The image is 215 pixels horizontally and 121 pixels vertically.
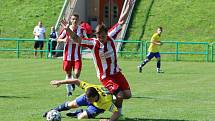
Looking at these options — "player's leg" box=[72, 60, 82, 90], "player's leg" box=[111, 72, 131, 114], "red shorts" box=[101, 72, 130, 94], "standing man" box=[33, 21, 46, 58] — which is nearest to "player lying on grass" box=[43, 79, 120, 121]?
"red shorts" box=[101, 72, 130, 94]

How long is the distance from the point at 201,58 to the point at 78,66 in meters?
20.3

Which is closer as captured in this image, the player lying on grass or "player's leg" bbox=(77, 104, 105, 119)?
the player lying on grass

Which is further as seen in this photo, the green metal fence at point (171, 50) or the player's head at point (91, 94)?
the green metal fence at point (171, 50)

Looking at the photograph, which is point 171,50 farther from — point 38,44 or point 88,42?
point 88,42

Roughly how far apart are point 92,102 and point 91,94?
0.44 metres

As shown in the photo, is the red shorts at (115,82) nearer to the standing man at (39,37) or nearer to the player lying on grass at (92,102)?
the player lying on grass at (92,102)

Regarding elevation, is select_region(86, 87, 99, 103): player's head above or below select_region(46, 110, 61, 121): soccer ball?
above

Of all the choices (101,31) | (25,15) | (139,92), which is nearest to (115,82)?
(101,31)

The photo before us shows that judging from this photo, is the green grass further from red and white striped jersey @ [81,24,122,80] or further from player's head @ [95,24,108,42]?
player's head @ [95,24,108,42]

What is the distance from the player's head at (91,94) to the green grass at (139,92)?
1.10m

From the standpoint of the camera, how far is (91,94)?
505 inches

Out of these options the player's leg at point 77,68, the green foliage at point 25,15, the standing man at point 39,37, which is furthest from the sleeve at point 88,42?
the green foliage at point 25,15

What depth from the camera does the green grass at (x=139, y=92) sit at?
48.3 ft

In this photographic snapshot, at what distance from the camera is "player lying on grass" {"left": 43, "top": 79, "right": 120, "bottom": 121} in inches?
512
